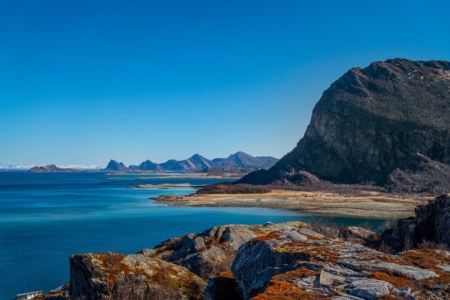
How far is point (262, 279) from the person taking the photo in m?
10.9

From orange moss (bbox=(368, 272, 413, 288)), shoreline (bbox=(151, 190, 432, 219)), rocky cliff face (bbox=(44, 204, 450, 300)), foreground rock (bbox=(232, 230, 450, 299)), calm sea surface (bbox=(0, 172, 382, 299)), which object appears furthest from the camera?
shoreline (bbox=(151, 190, 432, 219))

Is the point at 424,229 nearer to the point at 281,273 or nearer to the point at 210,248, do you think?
the point at 210,248

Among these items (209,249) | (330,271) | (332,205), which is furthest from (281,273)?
(332,205)

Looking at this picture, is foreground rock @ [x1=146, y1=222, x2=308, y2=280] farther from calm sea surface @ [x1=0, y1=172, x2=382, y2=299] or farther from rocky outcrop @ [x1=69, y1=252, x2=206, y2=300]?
calm sea surface @ [x1=0, y1=172, x2=382, y2=299]

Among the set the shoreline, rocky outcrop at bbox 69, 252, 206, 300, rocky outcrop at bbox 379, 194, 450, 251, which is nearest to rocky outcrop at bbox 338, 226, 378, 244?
rocky outcrop at bbox 379, 194, 450, 251

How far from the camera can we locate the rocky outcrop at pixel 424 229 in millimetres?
21555

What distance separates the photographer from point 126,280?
16.1 metres

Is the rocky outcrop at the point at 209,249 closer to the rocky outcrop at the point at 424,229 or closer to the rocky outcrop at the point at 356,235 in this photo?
the rocky outcrop at the point at 356,235

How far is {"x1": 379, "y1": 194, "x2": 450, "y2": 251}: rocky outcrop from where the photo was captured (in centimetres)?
2155

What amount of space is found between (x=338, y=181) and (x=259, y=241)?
18430 cm

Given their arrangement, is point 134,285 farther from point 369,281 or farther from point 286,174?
point 286,174

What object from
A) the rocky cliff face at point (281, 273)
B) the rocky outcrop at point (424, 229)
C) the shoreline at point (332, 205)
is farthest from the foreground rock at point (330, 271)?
the shoreline at point (332, 205)

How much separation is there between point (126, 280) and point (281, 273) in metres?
7.84

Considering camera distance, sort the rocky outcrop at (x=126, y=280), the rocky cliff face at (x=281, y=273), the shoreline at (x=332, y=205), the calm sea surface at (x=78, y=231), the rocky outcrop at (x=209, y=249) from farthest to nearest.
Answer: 1. the shoreline at (x=332, y=205)
2. the calm sea surface at (x=78, y=231)
3. the rocky outcrop at (x=209, y=249)
4. the rocky outcrop at (x=126, y=280)
5. the rocky cliff face at (x=281, y=273)
